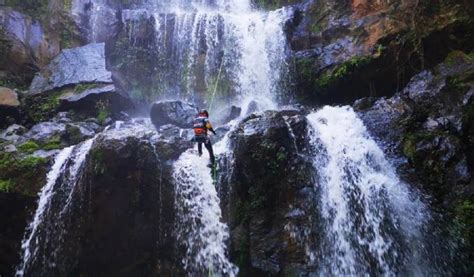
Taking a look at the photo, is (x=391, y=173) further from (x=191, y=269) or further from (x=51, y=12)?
(x=51, y=12)

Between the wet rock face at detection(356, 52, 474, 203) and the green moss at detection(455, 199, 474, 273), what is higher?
the wet rock face at detection(356, 52, 474, 203)

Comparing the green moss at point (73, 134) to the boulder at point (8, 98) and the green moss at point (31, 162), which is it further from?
the boulder at point (8, 98)

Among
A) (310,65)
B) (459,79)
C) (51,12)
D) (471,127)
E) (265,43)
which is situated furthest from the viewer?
(51,12)

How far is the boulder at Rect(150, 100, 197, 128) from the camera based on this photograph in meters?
11.2

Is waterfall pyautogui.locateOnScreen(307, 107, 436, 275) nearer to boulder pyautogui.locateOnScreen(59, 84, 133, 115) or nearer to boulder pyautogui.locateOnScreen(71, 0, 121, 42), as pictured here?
boulder pyautogui.locateOnScreen(59, 84, 133, 115)

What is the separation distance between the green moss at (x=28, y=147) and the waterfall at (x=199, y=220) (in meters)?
3.32

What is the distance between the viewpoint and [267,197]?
796 cm

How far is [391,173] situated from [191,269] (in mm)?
4506

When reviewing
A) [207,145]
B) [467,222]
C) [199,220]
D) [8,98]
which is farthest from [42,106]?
[467,222]

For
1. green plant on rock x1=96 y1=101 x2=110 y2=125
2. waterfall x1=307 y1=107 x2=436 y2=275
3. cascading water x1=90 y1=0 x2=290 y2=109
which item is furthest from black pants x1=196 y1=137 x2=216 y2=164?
cascading water x1=90 y1=0 x2=290 y2=109

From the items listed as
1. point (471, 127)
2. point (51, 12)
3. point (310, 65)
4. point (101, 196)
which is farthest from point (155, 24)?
point (471, 127)

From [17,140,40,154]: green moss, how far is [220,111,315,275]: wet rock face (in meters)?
4.38

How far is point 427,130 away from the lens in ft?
28.0

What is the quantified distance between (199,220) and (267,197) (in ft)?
4.73
